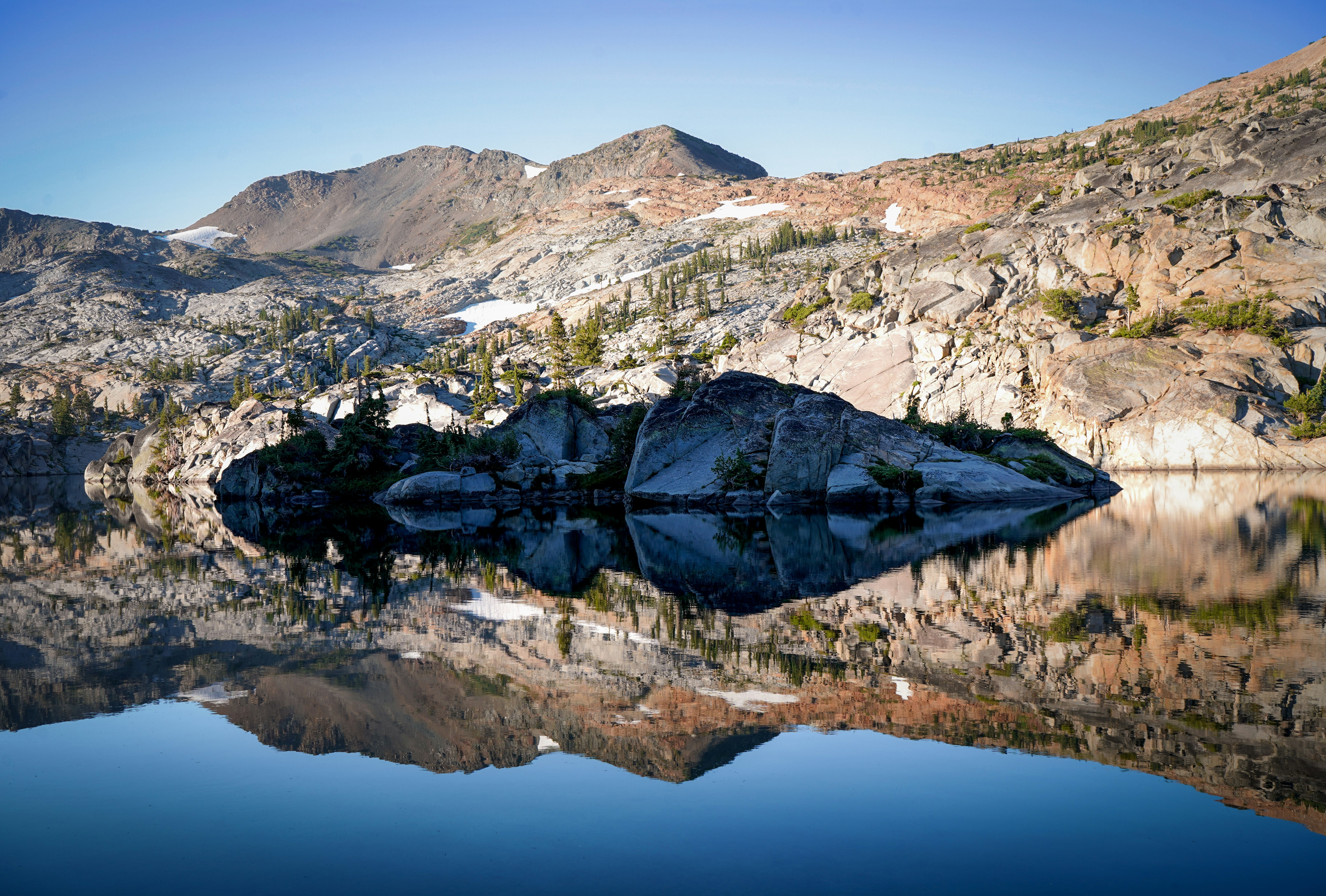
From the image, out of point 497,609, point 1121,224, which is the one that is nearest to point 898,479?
point 497,609

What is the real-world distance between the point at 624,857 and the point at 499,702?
4.80 m

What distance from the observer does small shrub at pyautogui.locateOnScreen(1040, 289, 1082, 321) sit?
93.4 metres

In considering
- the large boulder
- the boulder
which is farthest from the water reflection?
the large boulder

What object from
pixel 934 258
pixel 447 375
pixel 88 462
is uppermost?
pixel 934 258

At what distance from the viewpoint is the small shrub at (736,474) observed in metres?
52.7

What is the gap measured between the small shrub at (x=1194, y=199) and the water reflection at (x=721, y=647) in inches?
3335

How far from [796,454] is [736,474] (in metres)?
3.98

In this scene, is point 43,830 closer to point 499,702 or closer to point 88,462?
point 499,702

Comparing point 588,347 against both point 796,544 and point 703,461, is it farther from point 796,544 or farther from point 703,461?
point 796,544

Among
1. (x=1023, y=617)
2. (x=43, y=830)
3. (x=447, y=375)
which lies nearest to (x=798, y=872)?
(x=43, y=830)

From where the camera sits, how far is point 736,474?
5288cm

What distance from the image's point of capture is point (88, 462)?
163375 mm

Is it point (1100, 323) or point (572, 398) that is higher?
point (1100, 323)

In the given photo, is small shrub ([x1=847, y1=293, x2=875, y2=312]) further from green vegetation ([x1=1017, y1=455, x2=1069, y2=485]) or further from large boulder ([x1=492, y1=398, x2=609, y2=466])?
green vegetation ([x1=1017, y1=455, x2=1069, y2=485])
